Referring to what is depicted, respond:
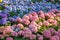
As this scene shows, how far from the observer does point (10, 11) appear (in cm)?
513

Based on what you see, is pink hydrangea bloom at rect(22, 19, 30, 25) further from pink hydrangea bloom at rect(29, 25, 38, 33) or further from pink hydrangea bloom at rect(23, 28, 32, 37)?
pink hydrangea bloom at rect(23, 28, 32, 37)

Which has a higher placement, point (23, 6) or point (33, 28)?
point (33, 28)

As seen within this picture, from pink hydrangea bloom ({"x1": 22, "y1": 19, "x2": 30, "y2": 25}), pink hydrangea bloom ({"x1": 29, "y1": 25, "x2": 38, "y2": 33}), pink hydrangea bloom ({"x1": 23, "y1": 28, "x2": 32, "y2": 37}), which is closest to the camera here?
pink hydrangea bloom ({"x1": 23, "y1": 28, "x2": 32, "y2": 37})

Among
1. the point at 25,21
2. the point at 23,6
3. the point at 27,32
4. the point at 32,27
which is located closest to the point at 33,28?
the point at 32,27

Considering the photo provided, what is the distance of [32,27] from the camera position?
408 cm

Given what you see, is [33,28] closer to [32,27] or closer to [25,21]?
[32,27]

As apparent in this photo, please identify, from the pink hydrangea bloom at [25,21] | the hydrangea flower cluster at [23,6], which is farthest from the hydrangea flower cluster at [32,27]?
the hydrangea flower cluster at [23,6]

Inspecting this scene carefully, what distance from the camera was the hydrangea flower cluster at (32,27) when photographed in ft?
12.6

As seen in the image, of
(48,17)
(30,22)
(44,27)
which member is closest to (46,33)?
(44,27)

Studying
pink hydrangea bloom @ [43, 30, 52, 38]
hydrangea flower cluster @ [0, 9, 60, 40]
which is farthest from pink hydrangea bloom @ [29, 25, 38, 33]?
pink hydrangea bloom @ [43, 30, 52, 38]

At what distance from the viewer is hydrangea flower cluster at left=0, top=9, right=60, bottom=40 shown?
12.6 ft

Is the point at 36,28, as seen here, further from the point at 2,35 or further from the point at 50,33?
the point at 2,35

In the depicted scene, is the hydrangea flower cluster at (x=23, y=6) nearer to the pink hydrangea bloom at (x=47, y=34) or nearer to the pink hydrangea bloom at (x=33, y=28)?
the pink hydrangea bloom at (x=33, y=28)

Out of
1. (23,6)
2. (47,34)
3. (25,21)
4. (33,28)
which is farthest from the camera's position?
(23,6)
